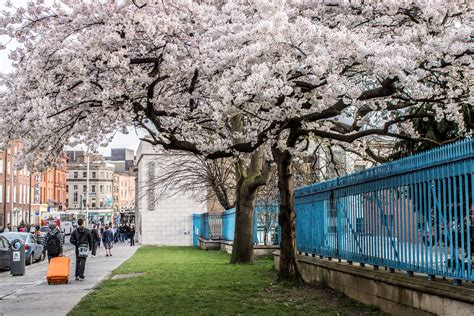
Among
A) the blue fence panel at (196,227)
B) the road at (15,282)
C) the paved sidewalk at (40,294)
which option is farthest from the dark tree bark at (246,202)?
the blue fence panel at (196,227)

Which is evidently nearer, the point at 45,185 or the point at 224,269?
the point at 224,269

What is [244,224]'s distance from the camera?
75.7 ft

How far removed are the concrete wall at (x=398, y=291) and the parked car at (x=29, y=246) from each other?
60.6 ft

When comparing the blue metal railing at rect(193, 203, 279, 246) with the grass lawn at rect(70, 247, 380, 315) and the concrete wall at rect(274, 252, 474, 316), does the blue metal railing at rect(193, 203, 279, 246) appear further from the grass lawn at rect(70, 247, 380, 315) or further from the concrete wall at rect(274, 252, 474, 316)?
the concrete wall at rect(274, 252, 474, 316)

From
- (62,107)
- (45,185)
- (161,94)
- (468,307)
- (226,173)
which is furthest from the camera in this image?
(45,185)

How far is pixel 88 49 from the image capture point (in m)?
12.1

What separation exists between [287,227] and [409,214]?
4939 mm

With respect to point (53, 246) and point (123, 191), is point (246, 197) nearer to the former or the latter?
point (53, 246)

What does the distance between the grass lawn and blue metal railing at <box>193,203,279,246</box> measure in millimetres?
8929

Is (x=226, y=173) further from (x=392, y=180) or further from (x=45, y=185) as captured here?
(x=45, y=185)

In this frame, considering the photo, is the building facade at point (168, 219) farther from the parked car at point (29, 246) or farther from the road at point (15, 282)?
the road at point (15, 282)

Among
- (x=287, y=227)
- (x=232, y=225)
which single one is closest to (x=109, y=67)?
(x=287, y=227)

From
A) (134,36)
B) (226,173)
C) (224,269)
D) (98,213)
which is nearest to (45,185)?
(98,213)

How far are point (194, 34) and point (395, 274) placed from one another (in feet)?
18.6
